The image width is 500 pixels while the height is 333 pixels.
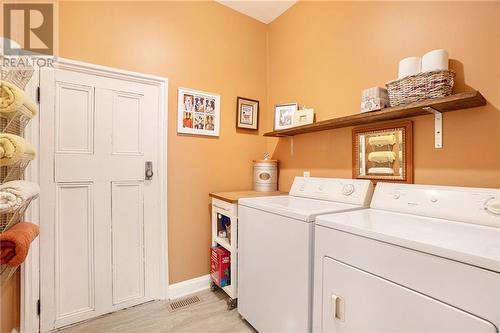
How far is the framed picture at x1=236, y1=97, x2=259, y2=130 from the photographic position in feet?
7.92

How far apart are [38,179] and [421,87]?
2.38 meters

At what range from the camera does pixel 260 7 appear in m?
2.37

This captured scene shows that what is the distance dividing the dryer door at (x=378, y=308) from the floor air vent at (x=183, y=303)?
1257mm

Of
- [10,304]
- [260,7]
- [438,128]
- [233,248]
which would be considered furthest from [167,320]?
[260,7]

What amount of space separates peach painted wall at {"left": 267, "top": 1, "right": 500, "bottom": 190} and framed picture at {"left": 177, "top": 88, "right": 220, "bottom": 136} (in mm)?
663

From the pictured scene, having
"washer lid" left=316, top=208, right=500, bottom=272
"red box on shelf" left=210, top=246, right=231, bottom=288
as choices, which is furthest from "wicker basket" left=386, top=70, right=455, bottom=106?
"red box on shelf" left=210, top=246, right=231, bottom=288

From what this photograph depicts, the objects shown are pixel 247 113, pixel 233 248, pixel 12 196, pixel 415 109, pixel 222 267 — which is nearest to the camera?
pixel 12 196

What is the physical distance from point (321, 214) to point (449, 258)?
1.83ft

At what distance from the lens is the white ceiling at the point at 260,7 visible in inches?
90.4

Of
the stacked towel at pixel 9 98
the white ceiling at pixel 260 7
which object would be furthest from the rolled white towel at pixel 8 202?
the white ceiling at pixel 260 7

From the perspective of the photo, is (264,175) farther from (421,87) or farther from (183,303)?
(421,87)

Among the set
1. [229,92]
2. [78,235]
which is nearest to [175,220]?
[78,235]

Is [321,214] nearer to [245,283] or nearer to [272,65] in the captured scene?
[245,283]

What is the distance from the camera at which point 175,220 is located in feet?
6.79
